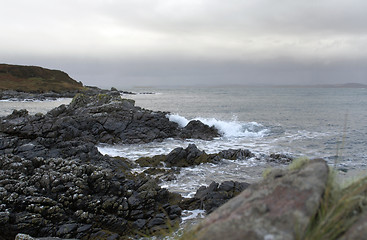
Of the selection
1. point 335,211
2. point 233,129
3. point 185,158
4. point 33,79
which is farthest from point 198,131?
point 33,79

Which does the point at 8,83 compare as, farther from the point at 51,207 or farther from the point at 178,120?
the point at 51,207

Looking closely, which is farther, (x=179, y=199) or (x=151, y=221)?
(x=179, y=199)

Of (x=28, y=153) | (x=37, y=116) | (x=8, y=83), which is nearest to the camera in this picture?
(x=28, y=153)

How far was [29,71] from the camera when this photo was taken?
4648 inches

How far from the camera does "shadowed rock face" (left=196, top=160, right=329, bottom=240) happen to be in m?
2.65

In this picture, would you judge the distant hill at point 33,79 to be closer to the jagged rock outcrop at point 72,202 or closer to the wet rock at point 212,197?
the jagged rock outcrop at point 72,202

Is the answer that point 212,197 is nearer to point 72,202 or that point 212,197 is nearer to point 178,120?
point 72,202

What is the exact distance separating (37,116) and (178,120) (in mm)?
15863

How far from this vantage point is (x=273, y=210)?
9.54 feet

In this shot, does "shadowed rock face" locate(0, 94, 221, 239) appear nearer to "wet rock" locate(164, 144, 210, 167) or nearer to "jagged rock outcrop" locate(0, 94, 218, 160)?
"jagged rock outcrop" locate(0, 94, 218, 160)

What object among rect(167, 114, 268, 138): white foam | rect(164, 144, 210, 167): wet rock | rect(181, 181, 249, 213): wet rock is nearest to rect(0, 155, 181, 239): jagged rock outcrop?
rect(181, 181, 249, 213): wet rock

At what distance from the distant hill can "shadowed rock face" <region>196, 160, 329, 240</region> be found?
107m

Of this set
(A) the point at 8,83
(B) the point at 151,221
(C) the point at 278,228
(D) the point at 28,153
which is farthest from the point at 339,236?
(A) the point at 8,83

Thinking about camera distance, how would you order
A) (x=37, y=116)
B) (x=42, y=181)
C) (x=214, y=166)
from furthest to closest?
(x=37, y=116)
(x=214, y=166)
(x=42, y=181)
